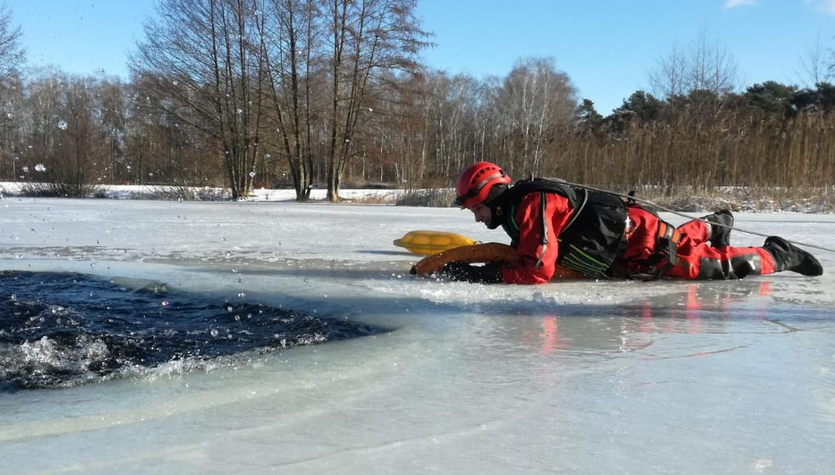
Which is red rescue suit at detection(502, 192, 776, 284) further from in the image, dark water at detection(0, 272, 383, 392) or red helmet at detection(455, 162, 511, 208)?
dark water at detection(0, 272, 383, 392)

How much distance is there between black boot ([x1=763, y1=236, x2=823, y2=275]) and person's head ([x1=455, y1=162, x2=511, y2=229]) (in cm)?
195

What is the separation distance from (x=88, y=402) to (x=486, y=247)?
8.66ft

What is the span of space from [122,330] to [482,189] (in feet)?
6.78

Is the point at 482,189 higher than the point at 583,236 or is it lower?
higher

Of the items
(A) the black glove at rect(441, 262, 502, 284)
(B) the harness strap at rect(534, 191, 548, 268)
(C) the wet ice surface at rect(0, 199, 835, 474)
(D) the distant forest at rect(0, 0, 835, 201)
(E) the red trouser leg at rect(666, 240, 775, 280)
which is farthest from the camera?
(D) the distant forest at rect(0, 0, 835, 201)

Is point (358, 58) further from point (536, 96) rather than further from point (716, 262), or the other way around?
point (536, 96)

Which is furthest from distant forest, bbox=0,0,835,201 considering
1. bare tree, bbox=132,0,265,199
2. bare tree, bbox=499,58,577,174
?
bare tree, bbox=499,58,577,174

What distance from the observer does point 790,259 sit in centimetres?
419

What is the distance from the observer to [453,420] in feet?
5.05

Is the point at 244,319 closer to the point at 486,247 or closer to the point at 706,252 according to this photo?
the point at 486,247

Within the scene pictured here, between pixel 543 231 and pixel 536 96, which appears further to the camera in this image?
pixel 536 96

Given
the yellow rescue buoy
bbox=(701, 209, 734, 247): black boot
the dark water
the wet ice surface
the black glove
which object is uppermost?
bbox=(701, 209, 734, 247): black boot

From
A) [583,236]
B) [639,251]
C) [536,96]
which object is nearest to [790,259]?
[639,251]

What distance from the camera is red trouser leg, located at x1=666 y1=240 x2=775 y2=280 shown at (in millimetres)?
4012
